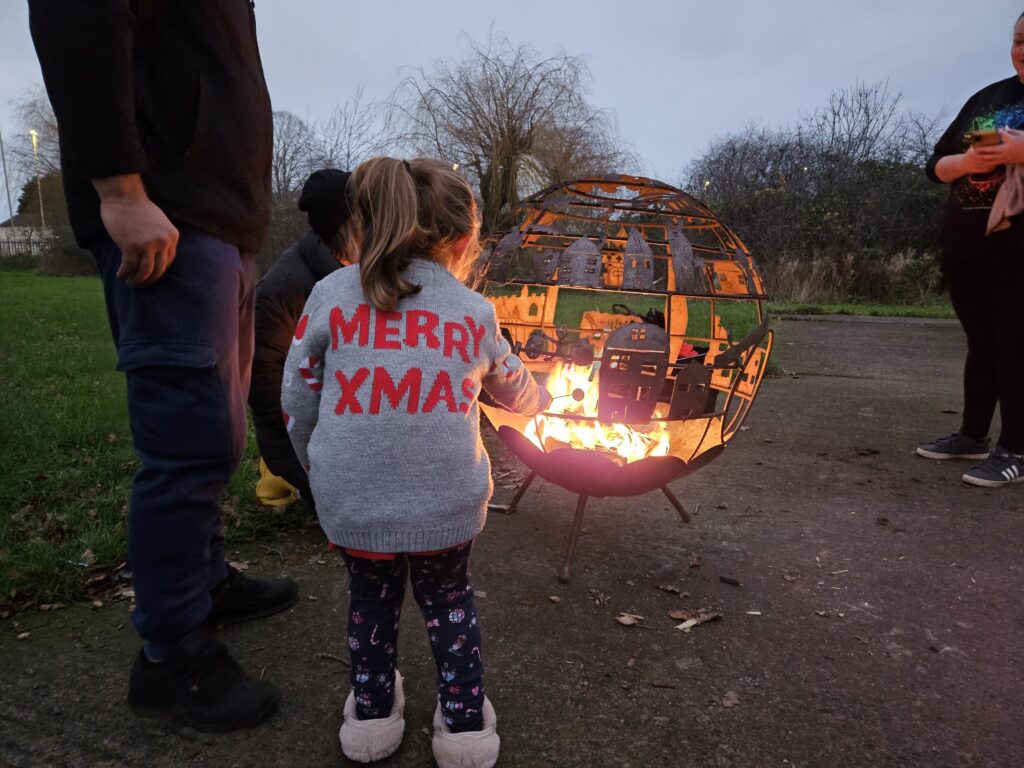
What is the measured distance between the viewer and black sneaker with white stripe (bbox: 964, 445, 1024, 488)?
136 inches

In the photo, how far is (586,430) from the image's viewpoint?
2.81 meters

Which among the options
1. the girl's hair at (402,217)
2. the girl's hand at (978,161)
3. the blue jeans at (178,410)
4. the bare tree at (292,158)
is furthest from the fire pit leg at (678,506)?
the bare tree at (292,158)

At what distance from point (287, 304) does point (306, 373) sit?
1.30 metres

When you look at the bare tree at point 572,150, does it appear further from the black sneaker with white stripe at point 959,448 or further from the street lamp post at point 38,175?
the street lamp post at point 38,175

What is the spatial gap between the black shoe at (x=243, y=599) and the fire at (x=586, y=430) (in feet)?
3.47

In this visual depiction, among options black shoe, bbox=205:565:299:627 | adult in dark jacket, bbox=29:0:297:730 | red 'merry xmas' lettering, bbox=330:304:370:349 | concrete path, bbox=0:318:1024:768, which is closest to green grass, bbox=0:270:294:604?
concrete path, bbox=0:318:1024:768

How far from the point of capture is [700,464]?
2541mm

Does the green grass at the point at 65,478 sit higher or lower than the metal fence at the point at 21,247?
lower

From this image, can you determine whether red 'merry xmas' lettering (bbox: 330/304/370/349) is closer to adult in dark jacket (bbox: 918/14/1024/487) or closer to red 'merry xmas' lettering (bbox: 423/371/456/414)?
red 'merry xmas' lettering (bbox: 423/371/456/414)

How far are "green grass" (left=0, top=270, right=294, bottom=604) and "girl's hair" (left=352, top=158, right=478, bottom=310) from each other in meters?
1.61

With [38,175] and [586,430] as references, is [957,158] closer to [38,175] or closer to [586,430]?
[586,430]

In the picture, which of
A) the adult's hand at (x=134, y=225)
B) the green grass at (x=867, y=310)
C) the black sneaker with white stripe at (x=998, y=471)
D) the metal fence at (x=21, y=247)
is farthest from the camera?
the metal fence at (x=21, y=247)

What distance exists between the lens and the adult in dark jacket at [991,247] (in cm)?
317

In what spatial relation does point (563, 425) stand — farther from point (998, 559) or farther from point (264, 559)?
point (998, 559)
